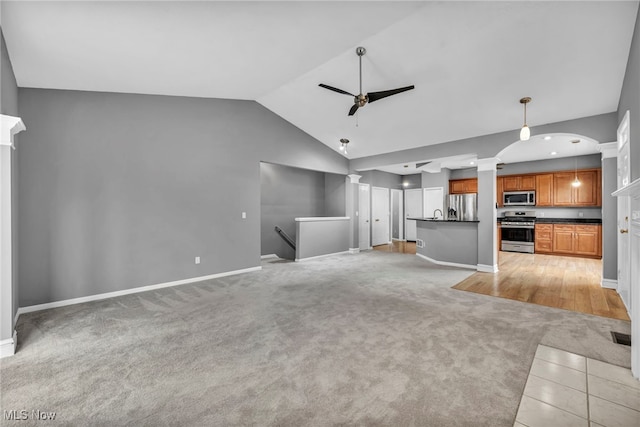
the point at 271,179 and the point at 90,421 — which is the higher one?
the point at 271,179

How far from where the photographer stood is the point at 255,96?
4.99 m

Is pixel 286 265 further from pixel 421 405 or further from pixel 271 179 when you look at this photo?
pixel 421 405

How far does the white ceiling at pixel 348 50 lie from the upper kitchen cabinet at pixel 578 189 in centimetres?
375

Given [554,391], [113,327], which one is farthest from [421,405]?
[113,327]

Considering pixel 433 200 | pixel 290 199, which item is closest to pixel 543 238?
pixel 433 200

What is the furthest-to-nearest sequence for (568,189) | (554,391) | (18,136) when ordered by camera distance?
(568,189) < (18,136) < (554,391)

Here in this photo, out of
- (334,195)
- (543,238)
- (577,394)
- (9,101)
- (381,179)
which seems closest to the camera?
(577,394)

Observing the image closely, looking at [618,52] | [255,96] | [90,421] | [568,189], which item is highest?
[255,96]

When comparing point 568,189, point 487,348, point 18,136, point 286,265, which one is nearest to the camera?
point 487,348

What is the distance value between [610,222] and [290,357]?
5117 millimetres

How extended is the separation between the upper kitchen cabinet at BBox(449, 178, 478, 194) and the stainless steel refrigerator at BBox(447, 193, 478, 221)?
5.39 feet

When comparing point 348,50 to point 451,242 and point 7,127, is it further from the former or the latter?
point 451,242

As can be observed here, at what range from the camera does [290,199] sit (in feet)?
25.6

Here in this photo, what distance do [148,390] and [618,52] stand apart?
5.43m
